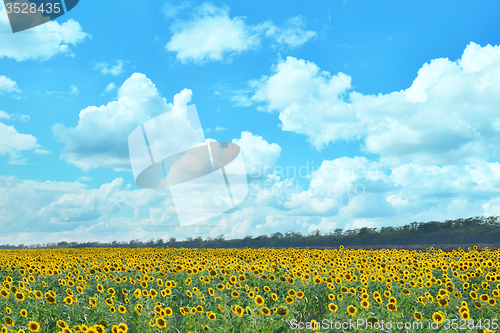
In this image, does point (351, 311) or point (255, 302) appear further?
point (255, 302)

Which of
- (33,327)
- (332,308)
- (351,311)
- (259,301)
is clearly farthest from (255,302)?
(33,327)

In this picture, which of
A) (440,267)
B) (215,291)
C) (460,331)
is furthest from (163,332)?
(440,267)

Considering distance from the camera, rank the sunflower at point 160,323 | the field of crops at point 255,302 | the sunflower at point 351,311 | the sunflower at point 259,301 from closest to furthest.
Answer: the sunflower at point 160,323 → the field of crops at point 255,302 → the sunflower at point 351,311 → the sunflower at point 259,301

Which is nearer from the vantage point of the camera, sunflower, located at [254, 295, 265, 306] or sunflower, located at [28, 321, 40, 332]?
sunflower, located at [28, 321, 40, 332]

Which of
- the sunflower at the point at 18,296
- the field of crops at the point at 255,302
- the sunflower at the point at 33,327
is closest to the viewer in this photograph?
the sunflower at the point at 33,327

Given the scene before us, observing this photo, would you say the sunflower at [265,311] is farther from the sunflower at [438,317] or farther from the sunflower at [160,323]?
the sunflower at [438,317]

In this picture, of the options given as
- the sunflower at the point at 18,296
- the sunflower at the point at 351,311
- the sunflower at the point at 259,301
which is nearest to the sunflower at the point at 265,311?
the sunflower at the point at 259,301

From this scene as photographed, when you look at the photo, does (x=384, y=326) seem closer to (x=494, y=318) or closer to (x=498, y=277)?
(x=494, y=318)

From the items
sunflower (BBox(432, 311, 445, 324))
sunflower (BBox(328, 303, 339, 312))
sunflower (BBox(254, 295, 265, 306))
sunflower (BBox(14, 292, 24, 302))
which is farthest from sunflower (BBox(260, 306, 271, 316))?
sunflower (BBox(14, 292, 24, 302))

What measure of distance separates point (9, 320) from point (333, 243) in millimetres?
39806

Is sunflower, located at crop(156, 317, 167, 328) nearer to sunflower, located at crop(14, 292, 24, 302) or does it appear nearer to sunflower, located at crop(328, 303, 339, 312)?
sunflower, located at crop(328, 303, 339, 312)

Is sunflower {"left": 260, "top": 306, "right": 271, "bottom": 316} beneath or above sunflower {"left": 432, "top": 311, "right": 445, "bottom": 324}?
above

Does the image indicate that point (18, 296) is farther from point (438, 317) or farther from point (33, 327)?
point (438, 317)

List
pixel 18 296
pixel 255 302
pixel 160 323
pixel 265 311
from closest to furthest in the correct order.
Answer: pixel 160 323 < pixel 265 311 < pixel 255 302 < pixel 18 296
